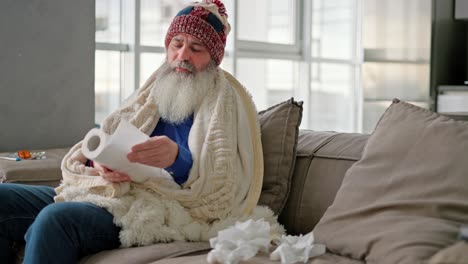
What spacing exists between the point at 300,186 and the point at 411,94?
3.61 m

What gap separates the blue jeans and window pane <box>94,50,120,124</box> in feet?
5.63

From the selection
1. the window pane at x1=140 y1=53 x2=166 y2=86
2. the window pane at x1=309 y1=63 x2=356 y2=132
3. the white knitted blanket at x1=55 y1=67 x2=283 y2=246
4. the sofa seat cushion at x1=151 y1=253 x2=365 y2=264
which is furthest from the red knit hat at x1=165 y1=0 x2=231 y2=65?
the window pane at x1=309 y1=63 x2=356 y2=132

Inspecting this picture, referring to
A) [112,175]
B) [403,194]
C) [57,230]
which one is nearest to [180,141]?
[112,175]

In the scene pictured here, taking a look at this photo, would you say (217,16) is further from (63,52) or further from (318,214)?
(63,52)

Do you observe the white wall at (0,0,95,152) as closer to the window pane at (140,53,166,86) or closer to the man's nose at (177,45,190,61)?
the window pane at (140,53,166,86)

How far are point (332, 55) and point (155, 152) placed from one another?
13.3ft

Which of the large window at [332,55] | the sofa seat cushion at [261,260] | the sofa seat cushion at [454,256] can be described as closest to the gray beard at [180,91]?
the sofa seat cushion at [261,260]

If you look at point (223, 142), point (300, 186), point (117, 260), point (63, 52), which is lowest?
point (117, 260)

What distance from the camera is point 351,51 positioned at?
18.8ft

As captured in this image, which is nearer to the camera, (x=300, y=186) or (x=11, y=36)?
(x=300, y=186)

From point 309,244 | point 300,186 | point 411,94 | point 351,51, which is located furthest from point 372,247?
point 351,51

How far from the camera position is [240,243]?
1534mm

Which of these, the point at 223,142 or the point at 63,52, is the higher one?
the point at 63,52

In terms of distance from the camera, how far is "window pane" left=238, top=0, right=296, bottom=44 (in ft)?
15.4
